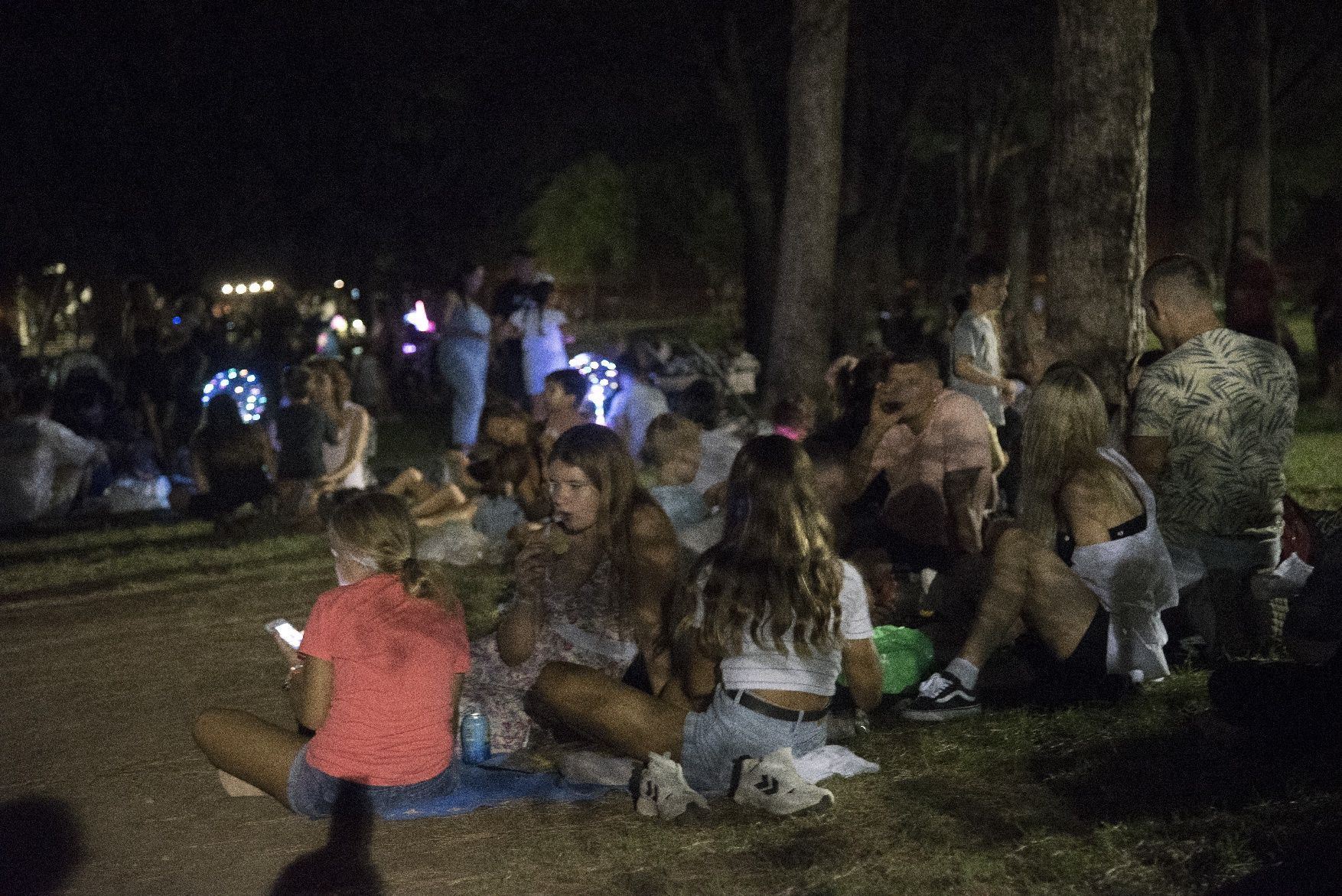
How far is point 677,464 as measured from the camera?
8.33 metres

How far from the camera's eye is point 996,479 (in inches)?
378

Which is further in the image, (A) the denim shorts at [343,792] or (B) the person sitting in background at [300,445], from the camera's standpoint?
(B) the person sitting in background at [300,445]

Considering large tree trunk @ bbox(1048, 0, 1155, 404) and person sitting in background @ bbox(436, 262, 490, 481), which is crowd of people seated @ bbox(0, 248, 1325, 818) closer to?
large tree trunk @ bbox(1048, 0, 1155, 404)

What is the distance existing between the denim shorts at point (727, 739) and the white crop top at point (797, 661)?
0.32 ft

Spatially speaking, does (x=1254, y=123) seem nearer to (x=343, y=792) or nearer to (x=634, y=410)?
(x=634, y=410)

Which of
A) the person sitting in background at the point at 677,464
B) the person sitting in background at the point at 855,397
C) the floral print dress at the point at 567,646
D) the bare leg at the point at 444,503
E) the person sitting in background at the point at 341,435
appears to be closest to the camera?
the floral print dress at the point at 567,646

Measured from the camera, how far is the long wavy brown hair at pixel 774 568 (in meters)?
5.03

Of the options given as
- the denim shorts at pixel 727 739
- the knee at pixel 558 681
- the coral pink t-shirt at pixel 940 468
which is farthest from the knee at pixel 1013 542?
the coral pink t-shirt at pixel 940 468

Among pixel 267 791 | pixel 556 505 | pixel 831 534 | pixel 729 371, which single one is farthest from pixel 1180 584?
pixel 729 371

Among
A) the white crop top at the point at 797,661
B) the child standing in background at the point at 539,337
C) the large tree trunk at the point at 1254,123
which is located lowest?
the white crop top at the point at 797,661

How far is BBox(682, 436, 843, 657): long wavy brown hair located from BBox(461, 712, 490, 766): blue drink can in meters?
1.29

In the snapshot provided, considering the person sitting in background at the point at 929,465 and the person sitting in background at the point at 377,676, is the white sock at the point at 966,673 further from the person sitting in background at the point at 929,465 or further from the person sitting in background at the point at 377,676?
the person sitting in background at the point at 377,676

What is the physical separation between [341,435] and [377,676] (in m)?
7.63

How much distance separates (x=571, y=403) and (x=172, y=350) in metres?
7.65
